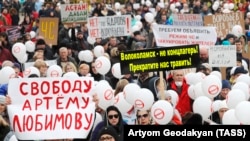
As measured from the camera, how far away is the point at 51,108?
7.39 metres

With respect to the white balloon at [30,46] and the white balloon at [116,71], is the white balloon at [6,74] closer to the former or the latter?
the white balloon at [116,71]

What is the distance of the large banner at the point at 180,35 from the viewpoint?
11.4m

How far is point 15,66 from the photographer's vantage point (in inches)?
461

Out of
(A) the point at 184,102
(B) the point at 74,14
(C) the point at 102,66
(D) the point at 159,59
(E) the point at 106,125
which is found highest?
(D) the point at 159,59

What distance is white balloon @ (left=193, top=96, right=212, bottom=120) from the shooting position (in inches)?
342

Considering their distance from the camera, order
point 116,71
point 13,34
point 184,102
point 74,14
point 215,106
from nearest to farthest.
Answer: point 215,106 < point 184,102 < point 116,71 < point 13,34 < point 74,14

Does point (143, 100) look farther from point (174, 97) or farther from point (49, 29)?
point (49, 29)

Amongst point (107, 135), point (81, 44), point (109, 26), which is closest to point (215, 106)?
point (107, 135)

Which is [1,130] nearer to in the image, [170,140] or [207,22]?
[170,140]

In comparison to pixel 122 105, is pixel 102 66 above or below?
above

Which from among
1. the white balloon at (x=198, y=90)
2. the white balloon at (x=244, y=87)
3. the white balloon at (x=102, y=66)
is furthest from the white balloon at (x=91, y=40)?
the white balloon at (x=244, y=87)

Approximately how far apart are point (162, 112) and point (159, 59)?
86 centimetres

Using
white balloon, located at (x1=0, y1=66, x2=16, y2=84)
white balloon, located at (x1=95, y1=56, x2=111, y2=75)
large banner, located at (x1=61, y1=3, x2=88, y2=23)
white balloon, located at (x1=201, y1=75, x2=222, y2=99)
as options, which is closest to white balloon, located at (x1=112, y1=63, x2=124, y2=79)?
white balloon, located at (x1=95, y1=56, x2=111, y2=75)

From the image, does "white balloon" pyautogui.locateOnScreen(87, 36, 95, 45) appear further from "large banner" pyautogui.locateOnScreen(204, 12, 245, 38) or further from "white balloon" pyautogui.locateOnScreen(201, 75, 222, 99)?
"white balloon" pyautogui.locateOnScreen(201, 75, 222, 99)
